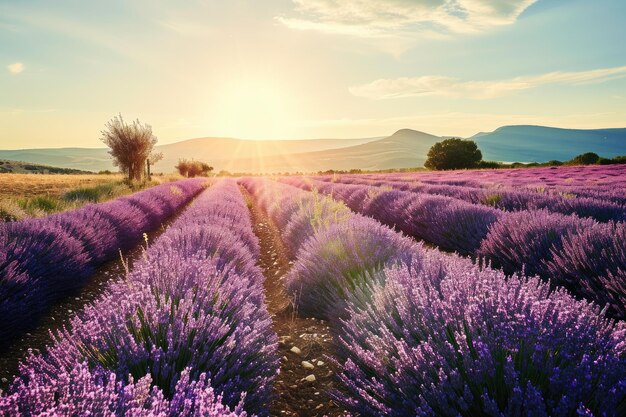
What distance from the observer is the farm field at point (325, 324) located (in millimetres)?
1360

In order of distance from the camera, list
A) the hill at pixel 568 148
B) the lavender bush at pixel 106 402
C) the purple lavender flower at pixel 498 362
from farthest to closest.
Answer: the hill at pixel 568 148, the purple lavender flower at pixel 498 362, the lavender bush at pixel 106 402

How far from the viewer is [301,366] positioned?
2902 mm

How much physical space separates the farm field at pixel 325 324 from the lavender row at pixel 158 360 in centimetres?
1

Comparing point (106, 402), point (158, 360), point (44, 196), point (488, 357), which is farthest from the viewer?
point (44, 196)

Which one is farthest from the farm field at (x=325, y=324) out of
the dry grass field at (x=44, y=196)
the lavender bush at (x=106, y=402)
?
the dry grass field at (x=44, y=196)

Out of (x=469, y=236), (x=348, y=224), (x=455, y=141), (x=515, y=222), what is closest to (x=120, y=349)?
(x=348, y=224)

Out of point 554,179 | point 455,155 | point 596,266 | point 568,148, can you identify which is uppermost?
point 568,148

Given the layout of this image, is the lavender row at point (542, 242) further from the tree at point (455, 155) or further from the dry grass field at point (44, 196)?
the tree at point (455, 155)

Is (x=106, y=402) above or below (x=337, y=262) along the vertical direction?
above

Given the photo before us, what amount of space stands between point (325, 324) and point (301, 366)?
0.80 metres

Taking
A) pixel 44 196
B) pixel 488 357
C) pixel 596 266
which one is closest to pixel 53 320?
pixel 488 357

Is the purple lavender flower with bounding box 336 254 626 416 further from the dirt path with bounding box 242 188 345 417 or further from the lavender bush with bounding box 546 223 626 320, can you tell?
the lavender bush with bounding box 546 223 626 320

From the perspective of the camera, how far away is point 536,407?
1242mm

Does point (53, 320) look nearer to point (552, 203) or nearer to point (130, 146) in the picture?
point (552, 203)
